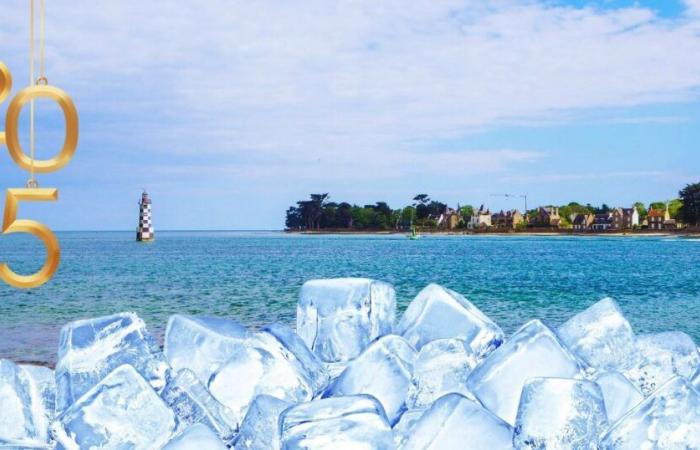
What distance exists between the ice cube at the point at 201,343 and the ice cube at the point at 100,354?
14.7 inches

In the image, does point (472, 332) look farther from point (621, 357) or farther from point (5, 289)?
point (5, 289)

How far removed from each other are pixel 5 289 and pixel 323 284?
22.2 metres

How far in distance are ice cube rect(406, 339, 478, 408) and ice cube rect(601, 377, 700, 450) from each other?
740 millimetres

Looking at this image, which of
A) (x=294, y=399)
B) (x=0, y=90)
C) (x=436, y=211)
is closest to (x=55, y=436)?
(x=294, y=399)

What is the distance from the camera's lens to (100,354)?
12.1 feet

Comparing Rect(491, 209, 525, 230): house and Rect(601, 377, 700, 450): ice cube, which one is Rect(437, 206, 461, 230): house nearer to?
Rect(491, 209, 525, 230): house

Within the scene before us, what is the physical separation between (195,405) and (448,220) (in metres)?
109

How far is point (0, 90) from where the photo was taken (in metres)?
3.98

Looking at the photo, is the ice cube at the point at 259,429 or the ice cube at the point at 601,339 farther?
the ice cube at the point at 601,339

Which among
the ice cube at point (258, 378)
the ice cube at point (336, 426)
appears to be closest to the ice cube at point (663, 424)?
the ice cube at point (336, 426)

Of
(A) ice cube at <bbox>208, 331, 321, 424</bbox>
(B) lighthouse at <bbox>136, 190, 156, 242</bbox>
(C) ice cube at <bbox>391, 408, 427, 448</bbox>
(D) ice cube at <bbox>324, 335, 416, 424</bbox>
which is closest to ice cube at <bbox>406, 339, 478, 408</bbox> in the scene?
(D) ice cube at <bbox>324, 335, 416, 424</bbox>

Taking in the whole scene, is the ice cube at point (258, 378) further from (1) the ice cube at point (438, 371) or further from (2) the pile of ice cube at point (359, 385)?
(1) the ice cube at point (438, 371)

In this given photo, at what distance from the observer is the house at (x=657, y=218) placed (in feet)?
322

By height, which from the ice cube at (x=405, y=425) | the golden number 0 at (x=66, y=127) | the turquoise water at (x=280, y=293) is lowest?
the turquoise water at (x=280, y=293)
